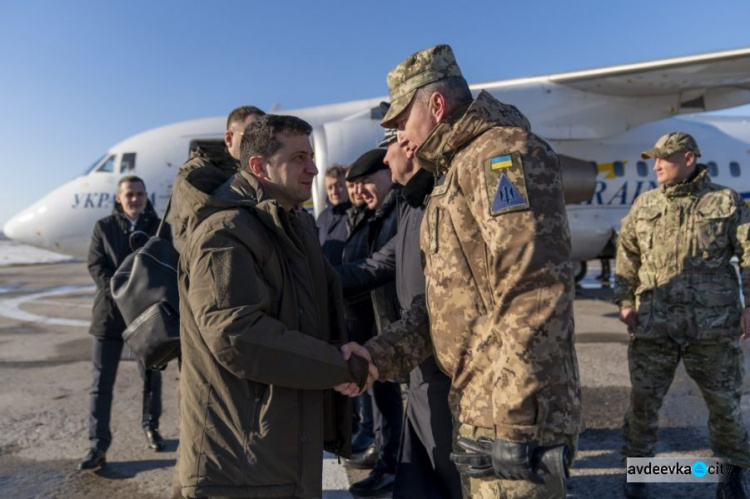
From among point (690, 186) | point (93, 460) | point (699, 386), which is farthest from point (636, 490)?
point (93, 460)

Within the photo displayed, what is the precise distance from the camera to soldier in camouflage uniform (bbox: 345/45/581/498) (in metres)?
1.60

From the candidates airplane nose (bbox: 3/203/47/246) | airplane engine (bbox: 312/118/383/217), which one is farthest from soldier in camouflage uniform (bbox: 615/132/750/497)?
airplane nose (bbox: 3/203/47/246)

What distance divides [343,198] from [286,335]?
3225 mm

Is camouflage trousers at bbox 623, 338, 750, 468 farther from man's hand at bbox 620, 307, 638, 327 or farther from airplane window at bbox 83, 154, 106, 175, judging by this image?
airplane window at bbox 83, 154, 106, 175

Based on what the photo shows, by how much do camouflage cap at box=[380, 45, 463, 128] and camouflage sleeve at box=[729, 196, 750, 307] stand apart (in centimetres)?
233

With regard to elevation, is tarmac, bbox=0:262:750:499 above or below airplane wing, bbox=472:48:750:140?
below

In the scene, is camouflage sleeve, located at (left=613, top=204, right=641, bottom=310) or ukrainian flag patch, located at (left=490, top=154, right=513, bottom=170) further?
camouflage sleeve, located at (left=613, top=204, right=641, bottom=310)

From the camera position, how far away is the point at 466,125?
1.83 m

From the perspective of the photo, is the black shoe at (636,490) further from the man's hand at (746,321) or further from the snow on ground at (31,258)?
the snow on ground at (31,258)

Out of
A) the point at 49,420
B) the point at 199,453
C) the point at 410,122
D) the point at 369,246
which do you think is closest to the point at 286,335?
the point at 199,453

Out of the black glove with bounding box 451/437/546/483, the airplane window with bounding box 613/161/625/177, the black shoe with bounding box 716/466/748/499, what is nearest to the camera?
the black glove with bounding box 451/437/546/483

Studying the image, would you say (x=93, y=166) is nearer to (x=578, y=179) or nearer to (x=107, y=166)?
(x=107, y=166)

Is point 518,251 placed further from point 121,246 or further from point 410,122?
point 121,246

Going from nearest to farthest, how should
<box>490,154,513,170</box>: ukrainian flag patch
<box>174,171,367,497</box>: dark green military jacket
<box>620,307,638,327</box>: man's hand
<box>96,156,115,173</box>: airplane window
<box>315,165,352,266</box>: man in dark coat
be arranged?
<box>490,154,513,170</box>: ukrainian flag patch, <box>174,171,367,497</box>: dark green military jacket, <box>620,307,638,327</box>: man's hand, <box>315,165,352,266</box>: man in dark coat, <box>96,156,115,173</box>: airplane window
